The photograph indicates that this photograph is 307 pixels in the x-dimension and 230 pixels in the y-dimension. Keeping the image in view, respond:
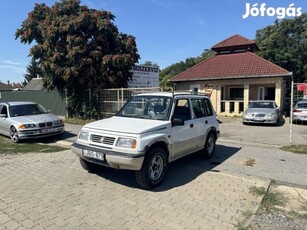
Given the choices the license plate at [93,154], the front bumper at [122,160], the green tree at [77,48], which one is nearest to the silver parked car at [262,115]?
the green tree at [77,48]

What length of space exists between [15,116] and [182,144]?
24.1ft

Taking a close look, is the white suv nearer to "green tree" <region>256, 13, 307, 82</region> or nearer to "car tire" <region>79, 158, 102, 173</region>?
"car tire" <region>79, 158, 102, 173</region>

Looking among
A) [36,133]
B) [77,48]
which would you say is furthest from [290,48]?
[36,133]

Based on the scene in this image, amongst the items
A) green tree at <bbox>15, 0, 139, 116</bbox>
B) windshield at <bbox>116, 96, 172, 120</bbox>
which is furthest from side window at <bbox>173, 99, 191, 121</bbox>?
green tree at <bbox>15, 0, 139, 116</bbox>

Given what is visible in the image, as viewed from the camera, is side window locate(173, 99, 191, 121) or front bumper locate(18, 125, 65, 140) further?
front bumper locate(18, 125, 65, 140)

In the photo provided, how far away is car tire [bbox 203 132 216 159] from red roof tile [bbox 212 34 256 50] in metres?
17.9

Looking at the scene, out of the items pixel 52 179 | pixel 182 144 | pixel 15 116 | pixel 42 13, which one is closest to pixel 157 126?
pixel 182 144

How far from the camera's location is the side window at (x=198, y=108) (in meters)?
6.90

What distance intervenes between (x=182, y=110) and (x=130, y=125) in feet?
5.18

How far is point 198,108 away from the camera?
713 cm

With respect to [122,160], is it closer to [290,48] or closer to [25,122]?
[25,122]

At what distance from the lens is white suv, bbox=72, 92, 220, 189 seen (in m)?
4.94

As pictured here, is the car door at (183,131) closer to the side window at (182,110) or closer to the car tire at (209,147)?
the side window at (182,110)

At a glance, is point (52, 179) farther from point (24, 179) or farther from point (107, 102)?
point (107, 102)
